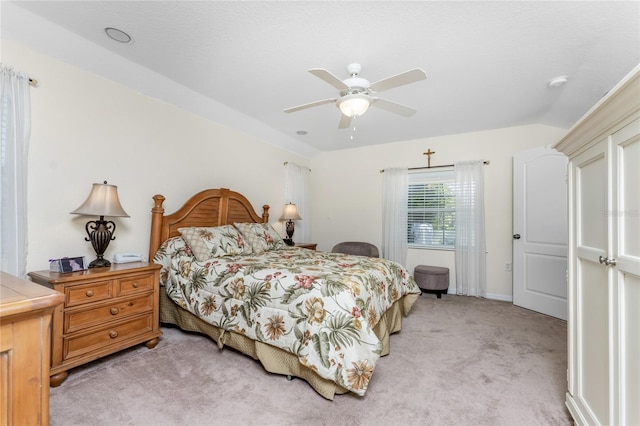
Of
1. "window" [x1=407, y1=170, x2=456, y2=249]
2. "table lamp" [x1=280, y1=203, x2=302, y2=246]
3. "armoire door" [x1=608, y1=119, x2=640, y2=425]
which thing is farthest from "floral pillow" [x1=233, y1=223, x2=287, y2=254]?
"armoire door" [x1=608, y1=119, x2=640, y2=425]

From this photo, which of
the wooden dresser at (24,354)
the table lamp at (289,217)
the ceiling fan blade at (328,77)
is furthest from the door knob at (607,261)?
the table lamp at (289,217)

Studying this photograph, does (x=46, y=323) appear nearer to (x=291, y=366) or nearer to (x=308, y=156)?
(x=291, y=366)

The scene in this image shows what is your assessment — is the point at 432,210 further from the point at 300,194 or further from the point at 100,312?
the point at 100,312

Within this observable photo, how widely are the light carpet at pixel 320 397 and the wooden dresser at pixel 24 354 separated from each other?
1.05m

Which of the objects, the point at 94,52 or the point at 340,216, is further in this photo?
the point at 340,216

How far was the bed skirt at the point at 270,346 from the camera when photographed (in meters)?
1.82

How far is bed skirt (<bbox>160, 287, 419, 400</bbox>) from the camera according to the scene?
1821 millimetres

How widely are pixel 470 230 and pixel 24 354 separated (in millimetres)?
4560

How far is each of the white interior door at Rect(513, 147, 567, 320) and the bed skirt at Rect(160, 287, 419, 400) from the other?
5.75ft

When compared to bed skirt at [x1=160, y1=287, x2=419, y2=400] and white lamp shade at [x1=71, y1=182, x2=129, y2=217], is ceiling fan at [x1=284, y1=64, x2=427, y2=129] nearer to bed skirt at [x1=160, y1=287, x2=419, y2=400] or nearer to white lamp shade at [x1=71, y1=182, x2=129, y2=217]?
bed skirt at [x1=160, y1=287, x2=419, y2=400]

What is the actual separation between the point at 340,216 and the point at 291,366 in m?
3.58

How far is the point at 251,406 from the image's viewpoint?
1.67 m

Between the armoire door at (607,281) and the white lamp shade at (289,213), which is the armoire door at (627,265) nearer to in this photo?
the armoire door at (607,281)

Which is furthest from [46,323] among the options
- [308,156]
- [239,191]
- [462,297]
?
[308,156]
